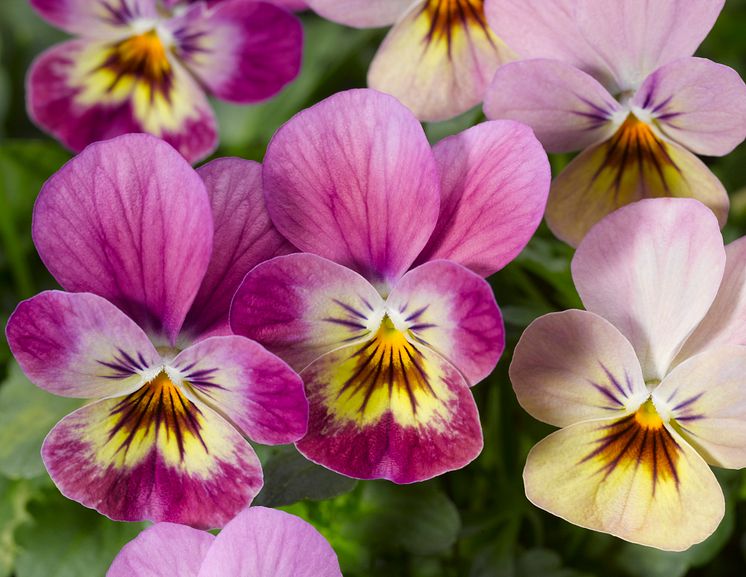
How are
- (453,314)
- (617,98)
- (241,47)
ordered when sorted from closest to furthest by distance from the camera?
(453,314)
(617,98)
(241,47)

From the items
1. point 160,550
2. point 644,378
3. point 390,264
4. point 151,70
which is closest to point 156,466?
point 160,550

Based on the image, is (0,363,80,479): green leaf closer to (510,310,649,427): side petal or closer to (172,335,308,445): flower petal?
(172,335,308,445): flower petal

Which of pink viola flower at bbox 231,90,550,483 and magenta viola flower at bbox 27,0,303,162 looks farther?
magenta viola flower at bbox 27,0,303,162

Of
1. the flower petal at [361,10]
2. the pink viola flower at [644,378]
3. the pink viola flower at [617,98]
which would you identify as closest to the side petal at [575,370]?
the pink viola flower at [644,378]

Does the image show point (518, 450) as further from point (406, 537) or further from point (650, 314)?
point (650, 314)

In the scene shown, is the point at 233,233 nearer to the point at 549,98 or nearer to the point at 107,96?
the point at 549,98

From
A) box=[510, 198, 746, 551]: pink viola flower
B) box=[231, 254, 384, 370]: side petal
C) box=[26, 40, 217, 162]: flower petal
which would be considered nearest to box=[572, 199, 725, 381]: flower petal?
box=[510, 198, 746, 551]: pink viola flower

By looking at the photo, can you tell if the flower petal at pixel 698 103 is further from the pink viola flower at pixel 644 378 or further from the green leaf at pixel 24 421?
the green leaf at pixel 24 421
